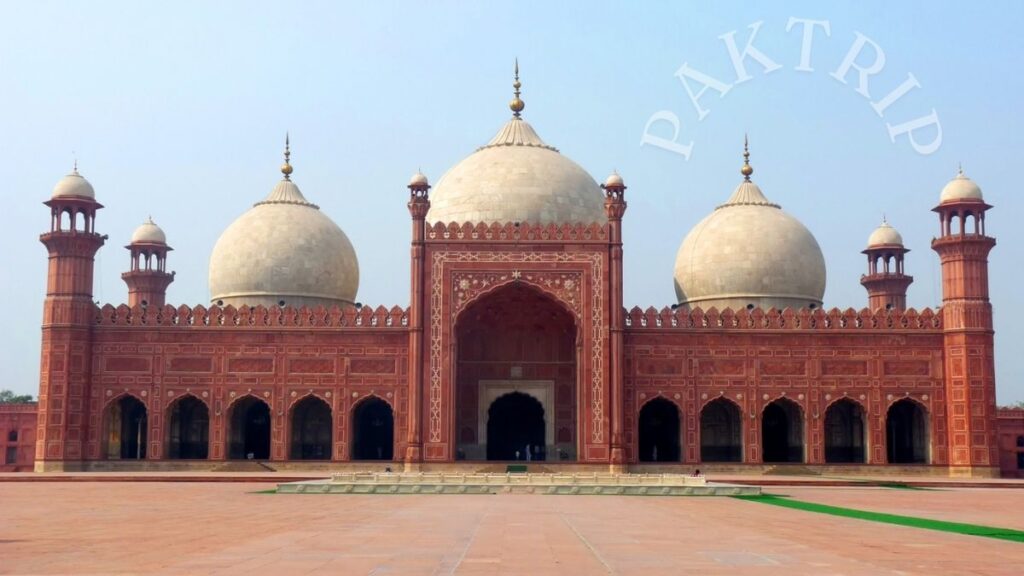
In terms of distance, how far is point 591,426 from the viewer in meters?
22.6

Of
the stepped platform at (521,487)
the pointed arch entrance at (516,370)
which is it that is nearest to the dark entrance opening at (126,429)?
the pointed arch entrance at (516,370)

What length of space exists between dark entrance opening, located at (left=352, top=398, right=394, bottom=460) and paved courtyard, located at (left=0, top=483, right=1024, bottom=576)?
11787mm

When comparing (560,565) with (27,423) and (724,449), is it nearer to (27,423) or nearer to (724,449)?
(724,449)

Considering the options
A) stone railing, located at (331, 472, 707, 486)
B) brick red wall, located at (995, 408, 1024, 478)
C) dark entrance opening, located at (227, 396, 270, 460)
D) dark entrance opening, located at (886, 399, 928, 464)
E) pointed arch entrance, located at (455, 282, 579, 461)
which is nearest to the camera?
stone railing, located at (331, 472, 707, 486)

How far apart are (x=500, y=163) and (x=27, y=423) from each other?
12544 millimetres

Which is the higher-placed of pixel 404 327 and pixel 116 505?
pixel 404 327

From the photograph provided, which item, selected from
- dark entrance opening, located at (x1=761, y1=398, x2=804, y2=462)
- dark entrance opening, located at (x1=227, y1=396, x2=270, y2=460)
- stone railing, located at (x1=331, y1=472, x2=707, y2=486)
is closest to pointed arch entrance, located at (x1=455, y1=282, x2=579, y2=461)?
dark entrance opening, located at (x1=761, y1=398, x2=804, y2=462)

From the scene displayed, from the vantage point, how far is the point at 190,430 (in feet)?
82.5

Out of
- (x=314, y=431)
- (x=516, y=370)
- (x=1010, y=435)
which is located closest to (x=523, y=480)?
(x=516, y=370)

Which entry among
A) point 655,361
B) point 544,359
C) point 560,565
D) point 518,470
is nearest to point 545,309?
point 544,359

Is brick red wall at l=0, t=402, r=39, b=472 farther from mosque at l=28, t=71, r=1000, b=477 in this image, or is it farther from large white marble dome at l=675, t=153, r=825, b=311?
large white marble dome at l=675, t=153, r=825, b=311

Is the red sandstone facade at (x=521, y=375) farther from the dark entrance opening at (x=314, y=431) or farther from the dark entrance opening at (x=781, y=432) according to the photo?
the dark entrance opening at (x=314, y=431)

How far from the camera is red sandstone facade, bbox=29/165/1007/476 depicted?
75.5 ft

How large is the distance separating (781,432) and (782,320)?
2940 mm
